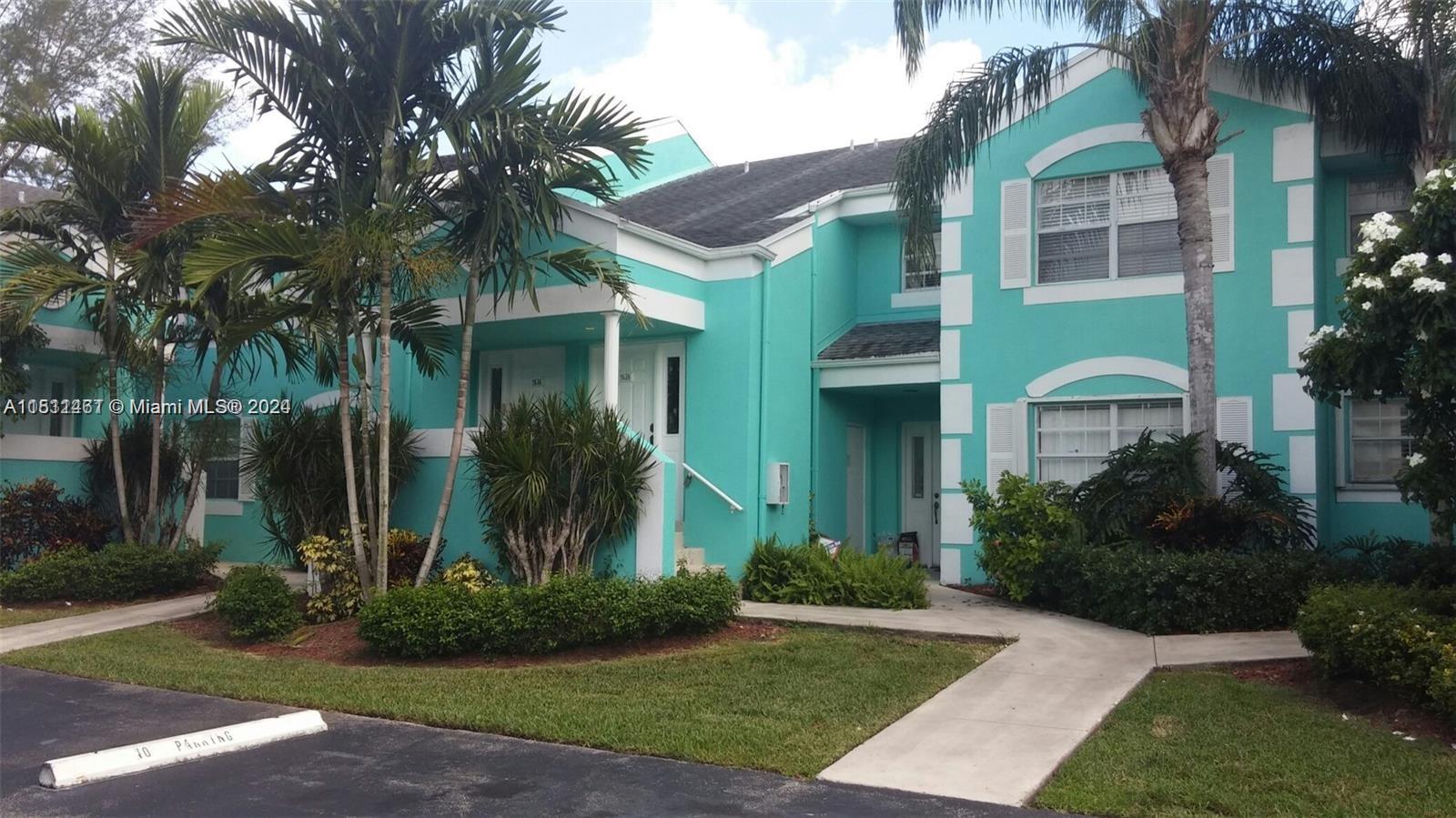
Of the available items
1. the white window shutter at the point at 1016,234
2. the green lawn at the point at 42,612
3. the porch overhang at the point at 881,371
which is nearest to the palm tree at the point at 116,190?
the green lawn at the point at 42,612

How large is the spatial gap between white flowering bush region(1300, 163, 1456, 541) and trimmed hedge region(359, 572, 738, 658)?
556 centimetres

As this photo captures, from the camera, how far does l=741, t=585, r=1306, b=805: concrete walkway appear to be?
6.54m

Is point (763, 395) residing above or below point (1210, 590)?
above

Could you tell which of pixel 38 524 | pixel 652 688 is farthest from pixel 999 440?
pixel 38 524

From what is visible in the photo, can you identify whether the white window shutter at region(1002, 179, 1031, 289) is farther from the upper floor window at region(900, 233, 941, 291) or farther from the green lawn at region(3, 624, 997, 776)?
the green lawn at region(3, 624, 997, 776)

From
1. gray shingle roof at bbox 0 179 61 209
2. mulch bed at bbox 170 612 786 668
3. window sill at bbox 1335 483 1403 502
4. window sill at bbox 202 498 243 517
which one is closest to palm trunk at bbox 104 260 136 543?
window sill at bbox 202 498 243 517

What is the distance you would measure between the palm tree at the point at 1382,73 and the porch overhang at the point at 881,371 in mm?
4773

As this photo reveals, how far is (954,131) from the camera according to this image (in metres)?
12.6

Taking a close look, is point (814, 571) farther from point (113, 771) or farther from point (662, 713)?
point (113, 771)

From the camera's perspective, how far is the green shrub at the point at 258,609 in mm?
11117

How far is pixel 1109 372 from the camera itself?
42.6ft

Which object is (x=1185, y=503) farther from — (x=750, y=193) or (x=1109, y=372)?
(x=750, y=193)

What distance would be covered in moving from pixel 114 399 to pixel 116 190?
8.39 ft

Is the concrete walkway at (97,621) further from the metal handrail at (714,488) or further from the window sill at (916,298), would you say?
the window sill at (916,298)
